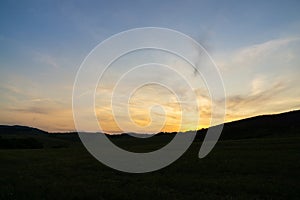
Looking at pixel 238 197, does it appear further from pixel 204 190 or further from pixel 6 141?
pixel 6 141

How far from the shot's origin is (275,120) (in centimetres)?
14488

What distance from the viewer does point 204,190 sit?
2114 centimetres

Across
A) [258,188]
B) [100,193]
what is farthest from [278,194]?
[100,193]

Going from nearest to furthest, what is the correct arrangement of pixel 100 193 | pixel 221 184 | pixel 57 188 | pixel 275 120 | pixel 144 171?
pixel 100 193 < pixel 57 188 < pixel 221 184 < pixel 144 171 < pixel 275 120

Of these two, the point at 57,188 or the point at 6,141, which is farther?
the point at 6,141

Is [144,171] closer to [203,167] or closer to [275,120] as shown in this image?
[203,167]

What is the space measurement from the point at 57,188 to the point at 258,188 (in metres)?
12.9

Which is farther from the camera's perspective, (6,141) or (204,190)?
(6,141)

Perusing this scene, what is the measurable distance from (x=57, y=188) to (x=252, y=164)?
21.1 metres

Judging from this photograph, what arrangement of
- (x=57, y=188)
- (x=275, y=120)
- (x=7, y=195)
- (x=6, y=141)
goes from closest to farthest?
(x=7, y=195)
(x=57, y=188)
(x=6, y=141)
(x=275, y=120)

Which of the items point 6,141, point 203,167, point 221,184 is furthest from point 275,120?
point 221,184

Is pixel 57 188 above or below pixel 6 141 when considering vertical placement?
below

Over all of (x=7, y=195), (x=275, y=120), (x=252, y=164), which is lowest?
(x=7, y=195)

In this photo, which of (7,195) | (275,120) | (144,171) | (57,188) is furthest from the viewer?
(275,120)
